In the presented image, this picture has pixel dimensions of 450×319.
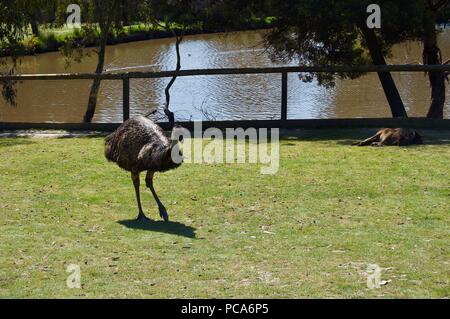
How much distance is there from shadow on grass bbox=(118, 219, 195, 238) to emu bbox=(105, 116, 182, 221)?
0.12 meters

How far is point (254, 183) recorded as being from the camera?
12375 millimetres

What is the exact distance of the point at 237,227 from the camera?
998 centimetres

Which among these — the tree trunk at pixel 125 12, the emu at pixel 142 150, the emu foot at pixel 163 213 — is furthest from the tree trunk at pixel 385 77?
the emu foot at pixel 163 213

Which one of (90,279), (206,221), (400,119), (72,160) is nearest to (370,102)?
(400,119)

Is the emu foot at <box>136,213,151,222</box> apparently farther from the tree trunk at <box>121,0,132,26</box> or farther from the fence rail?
the tree trunk at <box>121,0,132,26</box>

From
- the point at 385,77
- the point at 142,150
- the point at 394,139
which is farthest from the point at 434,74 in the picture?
the point at 142,150

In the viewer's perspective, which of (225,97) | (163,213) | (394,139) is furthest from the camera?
(225,97)

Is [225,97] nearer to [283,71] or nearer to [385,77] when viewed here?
[385,77]

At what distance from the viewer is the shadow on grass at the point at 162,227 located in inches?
383

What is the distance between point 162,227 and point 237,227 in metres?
0.89

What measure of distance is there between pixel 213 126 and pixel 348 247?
29.6 feet

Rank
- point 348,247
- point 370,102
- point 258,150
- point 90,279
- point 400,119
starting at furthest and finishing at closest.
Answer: point 370,102 → point 400,119 → point 258,150 → point 348,247 → point 90,279

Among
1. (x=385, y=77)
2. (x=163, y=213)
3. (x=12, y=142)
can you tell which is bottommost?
(x=163, y=213)
